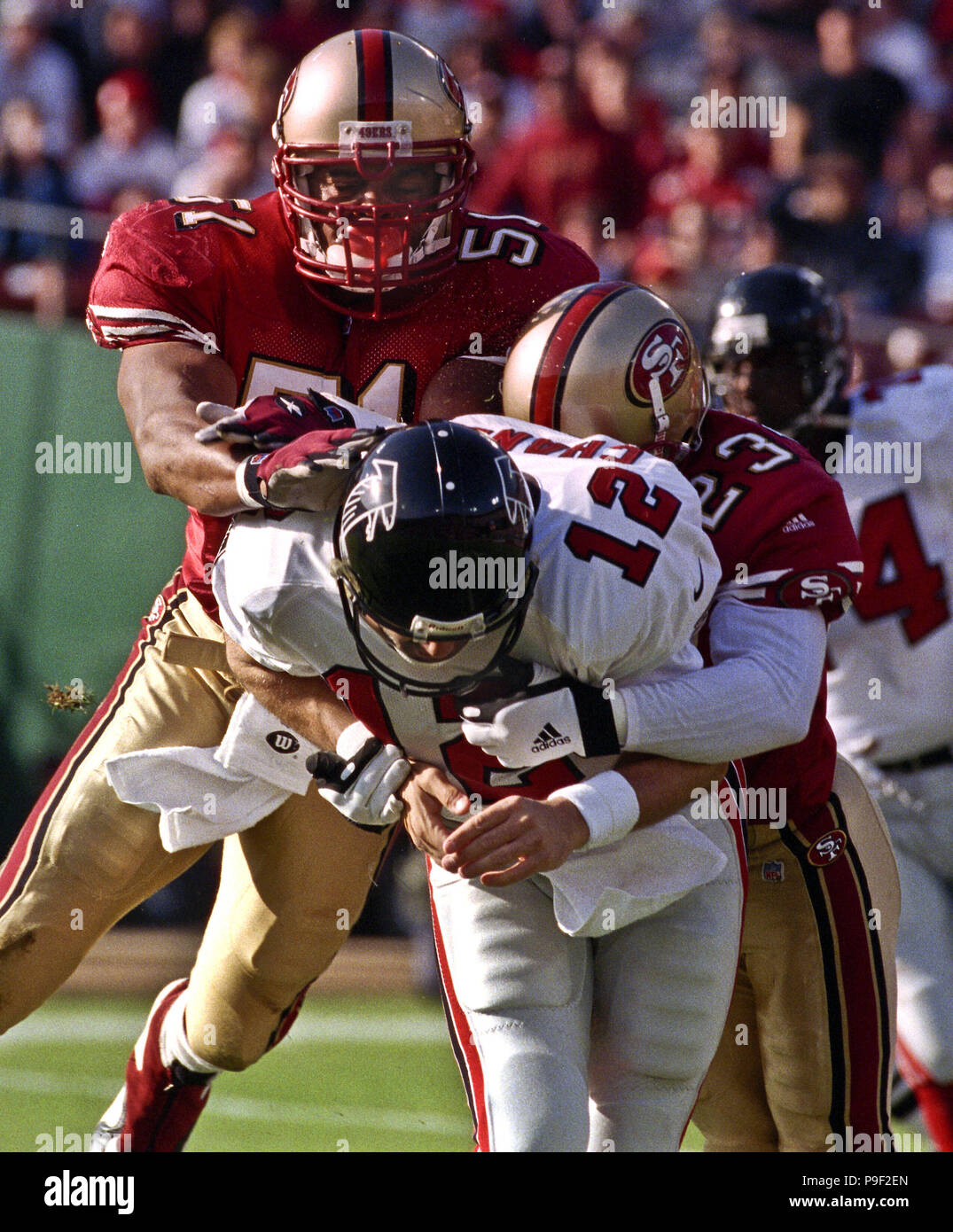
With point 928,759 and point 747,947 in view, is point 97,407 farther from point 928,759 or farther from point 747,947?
point 747,947

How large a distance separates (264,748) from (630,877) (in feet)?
2.30

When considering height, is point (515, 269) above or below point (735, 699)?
above

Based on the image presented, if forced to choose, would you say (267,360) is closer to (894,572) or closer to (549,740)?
(549,740)

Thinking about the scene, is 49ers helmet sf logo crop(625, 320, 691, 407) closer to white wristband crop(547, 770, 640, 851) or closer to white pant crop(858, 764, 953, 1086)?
white wristband crop(547, 770, 640, 851)

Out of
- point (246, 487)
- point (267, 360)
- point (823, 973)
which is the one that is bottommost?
point (823, 973)

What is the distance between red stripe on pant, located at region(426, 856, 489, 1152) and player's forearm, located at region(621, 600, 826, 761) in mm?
385

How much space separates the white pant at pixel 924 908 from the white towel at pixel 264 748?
1.28m

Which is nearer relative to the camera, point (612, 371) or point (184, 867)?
point (612, 371)

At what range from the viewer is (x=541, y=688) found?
6.56 ft

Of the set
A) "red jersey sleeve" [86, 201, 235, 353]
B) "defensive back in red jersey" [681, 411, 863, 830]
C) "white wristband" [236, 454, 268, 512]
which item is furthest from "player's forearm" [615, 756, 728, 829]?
"red jersey sleeve" [86, 201, 235, 353]

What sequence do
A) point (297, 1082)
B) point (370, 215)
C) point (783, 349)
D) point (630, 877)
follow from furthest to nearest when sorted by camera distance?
1. point (297, 1082)
2. point (783, 349)
3. point (370, 215)
4. point (630, 877)

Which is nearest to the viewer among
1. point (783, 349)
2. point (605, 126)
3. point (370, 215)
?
point (370, 215)

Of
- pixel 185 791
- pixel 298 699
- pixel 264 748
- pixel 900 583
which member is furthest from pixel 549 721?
pixel 900 583

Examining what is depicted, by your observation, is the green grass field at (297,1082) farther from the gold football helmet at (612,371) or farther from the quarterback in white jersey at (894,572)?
the gold football helmet at (612,371)
